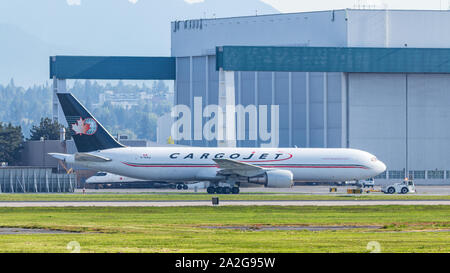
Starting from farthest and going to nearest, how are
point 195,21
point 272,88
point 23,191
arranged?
point 195,21
point 272,88
point 23,191

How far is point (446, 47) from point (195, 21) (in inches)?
1408

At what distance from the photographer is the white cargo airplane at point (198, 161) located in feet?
222

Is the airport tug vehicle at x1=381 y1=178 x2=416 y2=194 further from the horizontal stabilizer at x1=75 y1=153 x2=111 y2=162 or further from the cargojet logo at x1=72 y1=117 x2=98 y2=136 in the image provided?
the cargojet logo at x1=72 y1=117 x2=98 y2=136

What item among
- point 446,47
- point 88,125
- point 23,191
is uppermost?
point 446,47

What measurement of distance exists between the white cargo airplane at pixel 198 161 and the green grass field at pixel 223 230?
19952 mm

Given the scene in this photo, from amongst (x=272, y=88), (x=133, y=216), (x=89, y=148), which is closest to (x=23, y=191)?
(x=89, y=148)

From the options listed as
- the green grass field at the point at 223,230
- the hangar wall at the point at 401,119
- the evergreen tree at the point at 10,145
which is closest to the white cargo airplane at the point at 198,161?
the green grass field at the point at 223,230

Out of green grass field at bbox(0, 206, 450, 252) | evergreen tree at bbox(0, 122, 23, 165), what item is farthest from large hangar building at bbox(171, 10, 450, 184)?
green grass field at bbox(0, 206, 450, 252)

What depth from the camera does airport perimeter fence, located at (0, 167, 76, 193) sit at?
252 feet

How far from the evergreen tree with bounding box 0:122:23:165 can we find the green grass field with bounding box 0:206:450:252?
242ft

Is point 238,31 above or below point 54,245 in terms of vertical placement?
above
